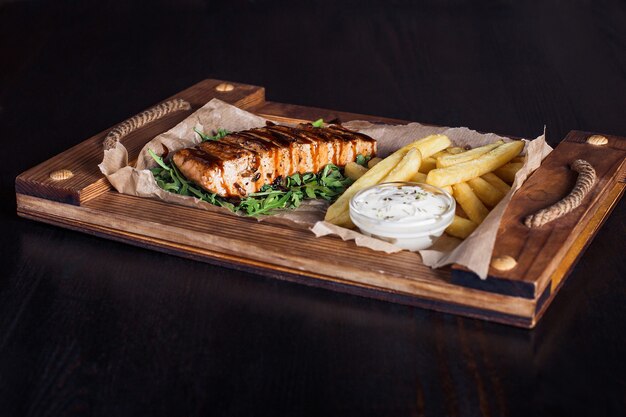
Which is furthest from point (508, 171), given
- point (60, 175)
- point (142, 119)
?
point (60, 175)

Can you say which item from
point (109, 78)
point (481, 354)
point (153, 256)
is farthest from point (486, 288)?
point (109, 78)

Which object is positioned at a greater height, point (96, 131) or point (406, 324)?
point (406, 324)

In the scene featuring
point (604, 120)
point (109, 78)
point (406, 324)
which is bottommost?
point (109, 78)

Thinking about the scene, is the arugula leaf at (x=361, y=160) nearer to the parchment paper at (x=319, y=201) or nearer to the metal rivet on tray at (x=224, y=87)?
the parchment paper at (x=319, y=201)

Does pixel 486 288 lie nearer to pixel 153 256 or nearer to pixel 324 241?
pixel 324 241

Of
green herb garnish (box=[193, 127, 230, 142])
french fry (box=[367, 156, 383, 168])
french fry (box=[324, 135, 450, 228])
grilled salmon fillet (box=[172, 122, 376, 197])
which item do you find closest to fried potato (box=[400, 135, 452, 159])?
french fry (box=[324, 135, 450, 228])

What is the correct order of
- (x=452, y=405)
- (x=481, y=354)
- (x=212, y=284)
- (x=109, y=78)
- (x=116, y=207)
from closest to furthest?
(x=452, y=405), (x=481, y=354), (x=212, y=284), (x=116, y=207), (x=109, y=78)

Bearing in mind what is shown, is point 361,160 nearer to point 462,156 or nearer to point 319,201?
point 319,201
